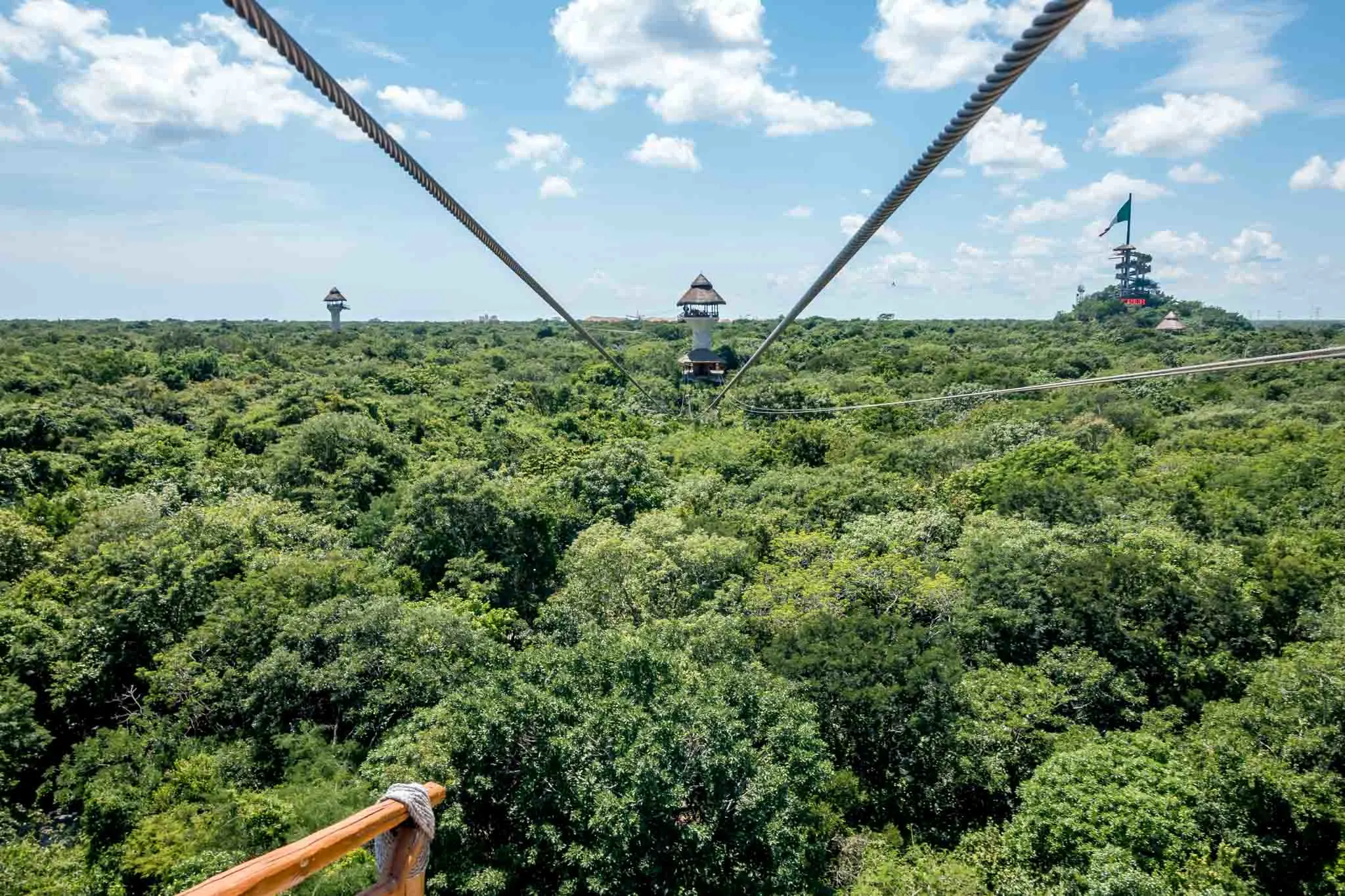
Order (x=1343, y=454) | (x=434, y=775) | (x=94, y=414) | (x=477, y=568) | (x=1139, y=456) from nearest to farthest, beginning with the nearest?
(x=434, y=775)
(x=477, y=568)
(x=1343, y=454)
(x=1139, y=456)
(x=94, y=414)

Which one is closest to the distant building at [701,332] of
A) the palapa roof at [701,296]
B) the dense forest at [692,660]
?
the palapa roof at [701,296]

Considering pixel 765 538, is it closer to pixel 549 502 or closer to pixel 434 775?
pixel 549 502

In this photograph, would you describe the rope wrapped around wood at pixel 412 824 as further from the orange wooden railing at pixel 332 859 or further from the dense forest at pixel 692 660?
the dense forest at pixel 692 660

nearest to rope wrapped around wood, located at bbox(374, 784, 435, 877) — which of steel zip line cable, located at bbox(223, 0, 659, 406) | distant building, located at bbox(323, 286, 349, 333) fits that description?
steel zip line cable, located at bbox(223, 0, 659, 406)

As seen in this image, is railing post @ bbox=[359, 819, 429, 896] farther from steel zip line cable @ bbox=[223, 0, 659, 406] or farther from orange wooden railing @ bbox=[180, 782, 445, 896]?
steel zip line cable @ bbox=[223, 0, 659, 406]

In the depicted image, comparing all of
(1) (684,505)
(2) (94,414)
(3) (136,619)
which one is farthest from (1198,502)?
(2) (94,414)

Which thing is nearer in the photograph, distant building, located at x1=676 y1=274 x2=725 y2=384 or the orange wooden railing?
the orange wooden railing
